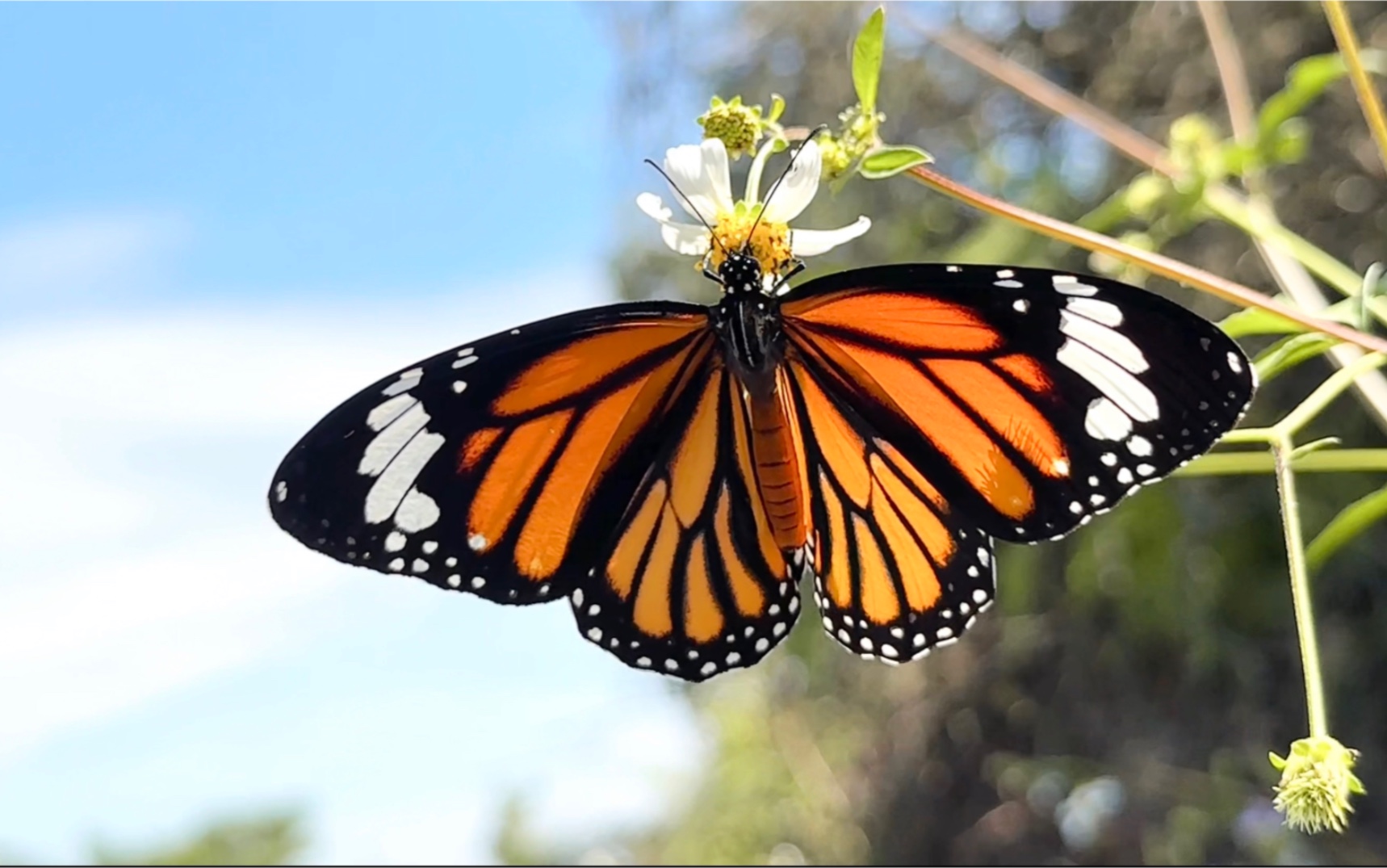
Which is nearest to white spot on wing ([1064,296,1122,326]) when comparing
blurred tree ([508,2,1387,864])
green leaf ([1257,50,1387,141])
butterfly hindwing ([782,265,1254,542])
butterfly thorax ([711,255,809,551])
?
butterfly hindwing ([782,265,1254,542])

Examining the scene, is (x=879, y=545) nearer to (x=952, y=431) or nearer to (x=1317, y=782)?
(x=952, y=431)

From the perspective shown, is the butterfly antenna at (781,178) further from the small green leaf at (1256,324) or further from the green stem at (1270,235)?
the green stem at (1270,235)

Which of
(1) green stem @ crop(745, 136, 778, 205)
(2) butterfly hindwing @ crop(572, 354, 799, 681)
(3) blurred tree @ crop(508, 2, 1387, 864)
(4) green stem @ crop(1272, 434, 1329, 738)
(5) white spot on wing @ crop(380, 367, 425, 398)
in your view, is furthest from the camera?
(3) blurred tree @ crop(508, 2, 1387, 864)

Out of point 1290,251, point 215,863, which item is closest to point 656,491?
point 1290,251

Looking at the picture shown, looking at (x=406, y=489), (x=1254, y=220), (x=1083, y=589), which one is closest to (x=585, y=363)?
(x=406, y=489)

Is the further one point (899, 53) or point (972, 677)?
point (972, 677)

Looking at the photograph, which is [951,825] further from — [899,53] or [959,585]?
[959,585]

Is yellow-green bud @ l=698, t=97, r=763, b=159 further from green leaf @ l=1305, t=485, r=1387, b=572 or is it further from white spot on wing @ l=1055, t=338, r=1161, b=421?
green leaf @ l=1305, t=485, r=1387, b=572
